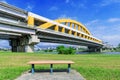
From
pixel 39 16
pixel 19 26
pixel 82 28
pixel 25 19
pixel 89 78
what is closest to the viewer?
pixel 89 78

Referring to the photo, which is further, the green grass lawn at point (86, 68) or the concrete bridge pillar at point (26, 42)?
the concrete bridge pillar at point (26, 42)

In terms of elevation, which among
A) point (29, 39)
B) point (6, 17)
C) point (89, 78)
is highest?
point (6, 17)

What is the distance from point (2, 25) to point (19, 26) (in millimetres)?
4509

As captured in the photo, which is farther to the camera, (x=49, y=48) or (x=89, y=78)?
(x=49, y=48)

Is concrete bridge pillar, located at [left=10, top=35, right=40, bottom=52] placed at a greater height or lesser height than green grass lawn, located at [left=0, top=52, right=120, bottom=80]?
greater

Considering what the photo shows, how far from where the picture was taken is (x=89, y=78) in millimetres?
8852

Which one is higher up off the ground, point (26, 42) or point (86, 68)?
point (26, 42)

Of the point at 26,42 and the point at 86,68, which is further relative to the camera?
the point at 26,42

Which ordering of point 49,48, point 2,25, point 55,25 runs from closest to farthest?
point 2,25 < point 55,25 < point 49,48

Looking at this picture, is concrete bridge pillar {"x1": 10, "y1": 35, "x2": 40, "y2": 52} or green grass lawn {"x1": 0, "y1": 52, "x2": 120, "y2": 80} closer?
green grass lawn {"x1": 0, "y1": 52, "x2": 120, "y2": 80}

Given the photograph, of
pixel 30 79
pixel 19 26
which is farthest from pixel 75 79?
pixel 19 26

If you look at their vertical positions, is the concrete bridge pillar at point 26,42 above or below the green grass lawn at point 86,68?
above

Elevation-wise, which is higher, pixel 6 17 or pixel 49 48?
pixel 6 17

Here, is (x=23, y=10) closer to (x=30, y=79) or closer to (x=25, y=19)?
(x=25, y=19)
